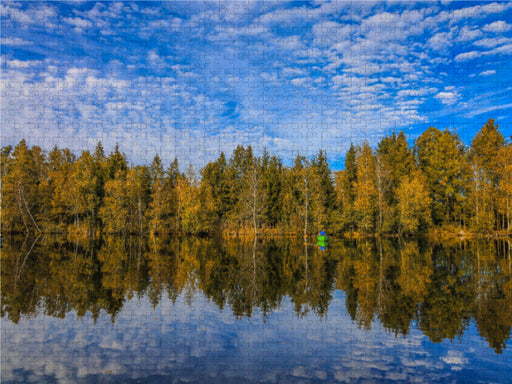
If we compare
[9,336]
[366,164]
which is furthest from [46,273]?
[366,164]

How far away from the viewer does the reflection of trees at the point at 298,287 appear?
11.9 m

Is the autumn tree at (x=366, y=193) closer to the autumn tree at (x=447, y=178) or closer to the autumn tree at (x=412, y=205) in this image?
the autumn tree at (x=412, y=205)

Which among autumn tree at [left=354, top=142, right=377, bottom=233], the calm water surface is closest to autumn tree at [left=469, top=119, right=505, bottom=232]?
autumn tree at [left=354, top=142, right=377, bottom=233]

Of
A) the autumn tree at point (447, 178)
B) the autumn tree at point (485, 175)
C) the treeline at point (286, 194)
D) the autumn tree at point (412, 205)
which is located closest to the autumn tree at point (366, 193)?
the treeline at point (286, 194)

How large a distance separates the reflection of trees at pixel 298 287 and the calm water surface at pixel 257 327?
0.29 ft

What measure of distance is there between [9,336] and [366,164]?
59.1 meters

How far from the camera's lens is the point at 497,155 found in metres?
57.3

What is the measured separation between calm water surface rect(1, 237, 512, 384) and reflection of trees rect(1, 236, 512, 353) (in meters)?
0.09

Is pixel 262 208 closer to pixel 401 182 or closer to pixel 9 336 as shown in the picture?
pixel 401 182

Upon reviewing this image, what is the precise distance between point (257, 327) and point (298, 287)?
19.3ft

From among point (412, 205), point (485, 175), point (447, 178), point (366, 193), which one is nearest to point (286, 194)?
point (366, 193)

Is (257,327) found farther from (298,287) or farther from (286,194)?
(286,194)

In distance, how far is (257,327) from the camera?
10.7m

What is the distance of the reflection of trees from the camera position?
11930mm
